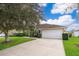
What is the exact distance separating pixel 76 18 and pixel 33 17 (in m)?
0.85

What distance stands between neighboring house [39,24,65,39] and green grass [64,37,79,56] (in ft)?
0.75

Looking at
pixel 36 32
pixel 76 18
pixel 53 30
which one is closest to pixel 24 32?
pixel 36 32

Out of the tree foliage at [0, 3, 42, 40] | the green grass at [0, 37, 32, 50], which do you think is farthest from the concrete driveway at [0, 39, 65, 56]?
the tree foliage at [0, 3, 42, 40]

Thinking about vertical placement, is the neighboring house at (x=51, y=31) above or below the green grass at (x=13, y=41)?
above

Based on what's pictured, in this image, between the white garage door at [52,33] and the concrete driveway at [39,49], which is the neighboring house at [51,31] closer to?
the white garage door at [52,33]

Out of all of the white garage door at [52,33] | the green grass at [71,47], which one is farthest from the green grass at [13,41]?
the green grass at [71,47]

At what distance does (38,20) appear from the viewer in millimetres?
5332

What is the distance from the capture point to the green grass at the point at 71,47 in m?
5.15

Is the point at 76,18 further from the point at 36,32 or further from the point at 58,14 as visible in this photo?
the point at 36,32

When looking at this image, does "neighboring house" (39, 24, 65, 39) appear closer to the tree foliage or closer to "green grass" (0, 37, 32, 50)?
the tree foliage

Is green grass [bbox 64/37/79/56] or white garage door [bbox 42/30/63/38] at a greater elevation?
white garage door [bbox 42/30/63/38]

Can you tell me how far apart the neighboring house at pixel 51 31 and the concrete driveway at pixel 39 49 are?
0.11 metres

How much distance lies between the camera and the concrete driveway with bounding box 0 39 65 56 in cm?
521

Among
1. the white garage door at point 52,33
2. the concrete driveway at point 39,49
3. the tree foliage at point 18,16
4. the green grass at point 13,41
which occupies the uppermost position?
the tree foliage at point 18,16
